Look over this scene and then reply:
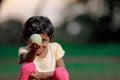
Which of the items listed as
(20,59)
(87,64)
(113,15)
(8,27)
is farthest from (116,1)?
(20,59)

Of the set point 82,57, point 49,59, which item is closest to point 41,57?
point 49,59

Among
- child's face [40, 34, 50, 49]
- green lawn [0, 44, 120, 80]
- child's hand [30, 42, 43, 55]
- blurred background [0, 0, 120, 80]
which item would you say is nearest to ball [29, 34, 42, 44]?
child's hand [30, 42, 43, 55]

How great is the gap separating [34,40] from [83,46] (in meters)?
13.7

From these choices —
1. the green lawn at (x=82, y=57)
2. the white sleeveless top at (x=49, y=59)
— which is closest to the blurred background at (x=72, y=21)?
the green lawn at (x=82, y=57)

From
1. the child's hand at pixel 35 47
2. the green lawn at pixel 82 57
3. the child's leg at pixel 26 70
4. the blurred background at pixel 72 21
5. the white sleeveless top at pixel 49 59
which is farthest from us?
the blurred background at pixel 72 21

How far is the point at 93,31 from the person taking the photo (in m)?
19.4

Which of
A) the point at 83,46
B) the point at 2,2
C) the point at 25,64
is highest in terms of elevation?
the point at 25,64

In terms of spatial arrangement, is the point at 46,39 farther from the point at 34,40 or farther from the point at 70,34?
the point at 70,34

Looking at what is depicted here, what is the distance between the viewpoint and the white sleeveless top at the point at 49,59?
3.93 metres

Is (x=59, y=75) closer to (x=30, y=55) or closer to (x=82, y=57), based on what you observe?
(x=30, y=55)

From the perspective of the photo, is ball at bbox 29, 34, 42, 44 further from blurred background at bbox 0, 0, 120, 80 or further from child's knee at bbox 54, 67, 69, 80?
blurred background at bbox 0, 0, 120, 80

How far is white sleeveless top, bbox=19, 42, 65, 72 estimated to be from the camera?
3.93 metres

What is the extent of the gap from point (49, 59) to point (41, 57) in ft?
0.21

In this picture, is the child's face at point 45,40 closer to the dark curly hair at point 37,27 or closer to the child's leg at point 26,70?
the dark curly hair at point 37,27
